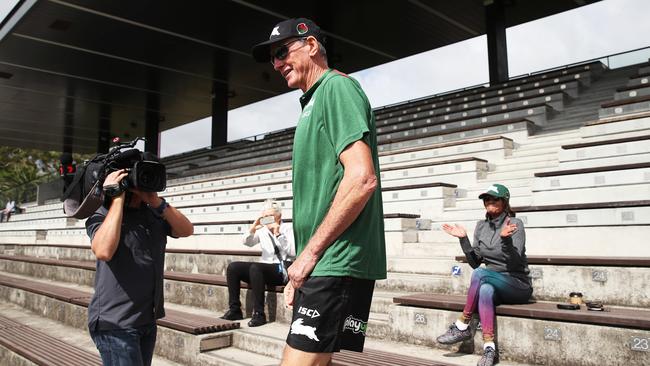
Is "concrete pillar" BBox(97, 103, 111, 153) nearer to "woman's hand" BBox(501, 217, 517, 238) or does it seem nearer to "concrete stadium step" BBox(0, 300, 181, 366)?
"concrete stadium step" BBox(0, 300, 181, 366)

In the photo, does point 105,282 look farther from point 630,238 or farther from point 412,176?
point 412,176

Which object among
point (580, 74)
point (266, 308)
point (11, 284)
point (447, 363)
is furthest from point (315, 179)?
point (580, 74)

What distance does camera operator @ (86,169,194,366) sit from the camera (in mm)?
2064

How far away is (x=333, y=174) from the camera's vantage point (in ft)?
5.25

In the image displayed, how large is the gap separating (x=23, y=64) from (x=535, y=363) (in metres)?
16.5

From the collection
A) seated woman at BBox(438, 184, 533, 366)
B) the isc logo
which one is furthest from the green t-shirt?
seated woman at BBox(438, 184, 533, 366)

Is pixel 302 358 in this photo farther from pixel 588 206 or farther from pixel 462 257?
A: pixel 588 206

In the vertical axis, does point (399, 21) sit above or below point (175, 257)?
above

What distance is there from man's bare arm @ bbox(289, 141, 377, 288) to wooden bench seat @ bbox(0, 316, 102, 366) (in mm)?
3009

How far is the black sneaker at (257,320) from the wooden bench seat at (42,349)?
4.19ft

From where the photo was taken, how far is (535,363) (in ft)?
10.1

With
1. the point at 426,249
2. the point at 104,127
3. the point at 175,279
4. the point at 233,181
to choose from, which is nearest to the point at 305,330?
the point at 426,249

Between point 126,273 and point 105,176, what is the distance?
0.45 meters

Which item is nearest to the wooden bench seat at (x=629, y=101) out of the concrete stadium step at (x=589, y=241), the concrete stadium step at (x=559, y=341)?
the concrete stadium step at (x=589, y=241)
